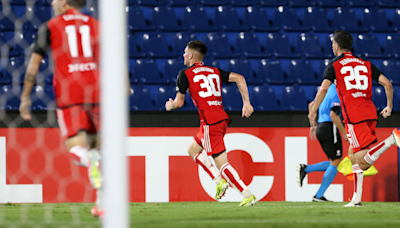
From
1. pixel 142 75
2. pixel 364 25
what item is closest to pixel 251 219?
pixel 142 75

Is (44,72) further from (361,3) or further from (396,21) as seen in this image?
(396,21)

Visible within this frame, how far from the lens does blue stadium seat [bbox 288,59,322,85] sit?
7.47m

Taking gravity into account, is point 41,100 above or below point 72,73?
above

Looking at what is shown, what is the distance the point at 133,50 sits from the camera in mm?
7590

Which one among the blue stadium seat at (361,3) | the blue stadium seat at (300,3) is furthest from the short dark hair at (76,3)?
the blue stadium seat at (361,3)

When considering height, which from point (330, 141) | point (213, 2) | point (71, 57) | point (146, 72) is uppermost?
point (213, 2)

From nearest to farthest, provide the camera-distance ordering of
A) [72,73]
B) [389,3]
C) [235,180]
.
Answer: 1. [72,73]
2. [235,180]
3. [389,3]

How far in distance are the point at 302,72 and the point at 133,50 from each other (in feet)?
8.20

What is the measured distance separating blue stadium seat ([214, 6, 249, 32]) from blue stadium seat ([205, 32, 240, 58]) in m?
0.33

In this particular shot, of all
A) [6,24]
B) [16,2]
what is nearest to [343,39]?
[6,24]

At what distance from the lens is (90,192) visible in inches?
233

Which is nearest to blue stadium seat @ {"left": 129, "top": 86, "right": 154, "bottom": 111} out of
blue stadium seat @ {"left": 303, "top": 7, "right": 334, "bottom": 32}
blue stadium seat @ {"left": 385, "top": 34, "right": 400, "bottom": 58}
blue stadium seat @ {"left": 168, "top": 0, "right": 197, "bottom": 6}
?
blue stadium seat @ {"left": 168, "top": 0, "right": 197, "bottom": 6}

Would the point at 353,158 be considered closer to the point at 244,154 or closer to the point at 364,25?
the point at 244,154

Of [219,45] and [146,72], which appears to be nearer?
[146,72]
